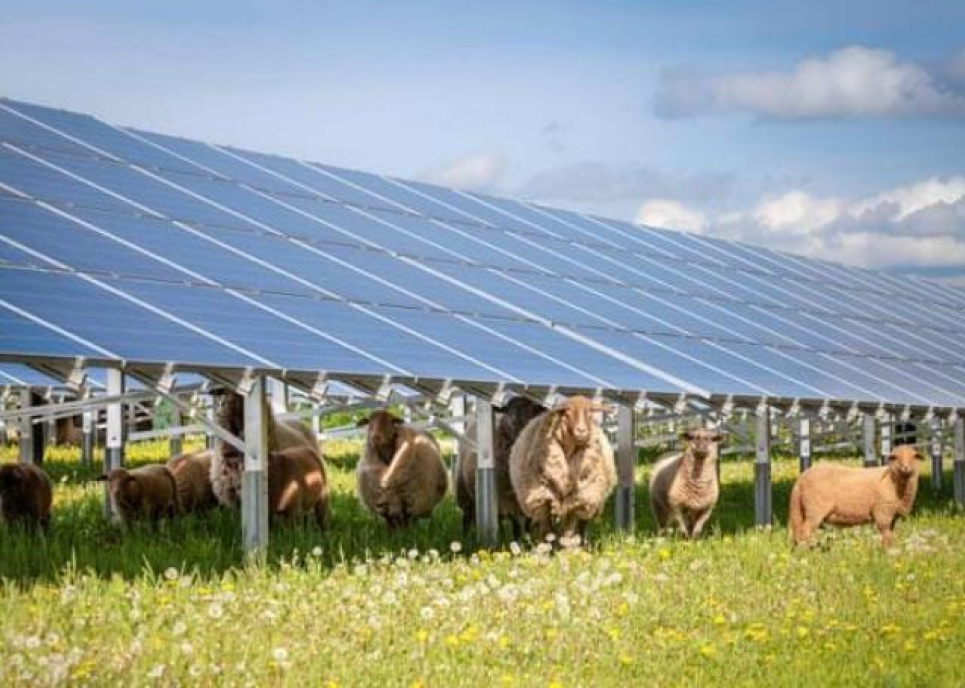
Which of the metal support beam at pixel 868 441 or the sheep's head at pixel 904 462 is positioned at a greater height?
the sheep's head at pixel 904 462

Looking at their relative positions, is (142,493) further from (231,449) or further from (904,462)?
(904,462)

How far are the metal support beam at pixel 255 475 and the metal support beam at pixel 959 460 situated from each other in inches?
582

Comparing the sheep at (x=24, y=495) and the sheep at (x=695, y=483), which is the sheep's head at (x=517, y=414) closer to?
the sheep at (x=695, y=483)

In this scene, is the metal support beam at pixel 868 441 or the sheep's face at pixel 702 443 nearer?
the sheep's face at pixel 702 443

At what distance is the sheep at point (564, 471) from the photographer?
54.7 feet

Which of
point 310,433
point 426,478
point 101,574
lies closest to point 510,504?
point 426,478

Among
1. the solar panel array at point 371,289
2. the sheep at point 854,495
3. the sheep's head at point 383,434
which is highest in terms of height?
the solar panel array at point 371,289

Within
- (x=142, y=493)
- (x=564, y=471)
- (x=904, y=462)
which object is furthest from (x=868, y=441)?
(x=142, y=493)

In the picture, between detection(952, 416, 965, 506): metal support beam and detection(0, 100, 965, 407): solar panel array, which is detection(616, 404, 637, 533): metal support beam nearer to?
detection(0, 100, 965, 407): solar panel array

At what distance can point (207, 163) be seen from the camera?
2341cm

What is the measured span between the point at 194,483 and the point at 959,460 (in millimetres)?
13080

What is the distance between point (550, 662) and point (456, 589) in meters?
3.26

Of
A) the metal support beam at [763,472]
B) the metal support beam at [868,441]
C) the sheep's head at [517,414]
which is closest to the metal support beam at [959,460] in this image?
the metal support beam at [868,441]

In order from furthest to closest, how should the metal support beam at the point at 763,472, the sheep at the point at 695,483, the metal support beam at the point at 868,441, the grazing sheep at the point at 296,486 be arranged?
the metal support beam at the point at 868,441 < the metal support beam at the point at 763,472 < the sheep at the point at 695,483 < the grazing sheep at the point at 296,486
